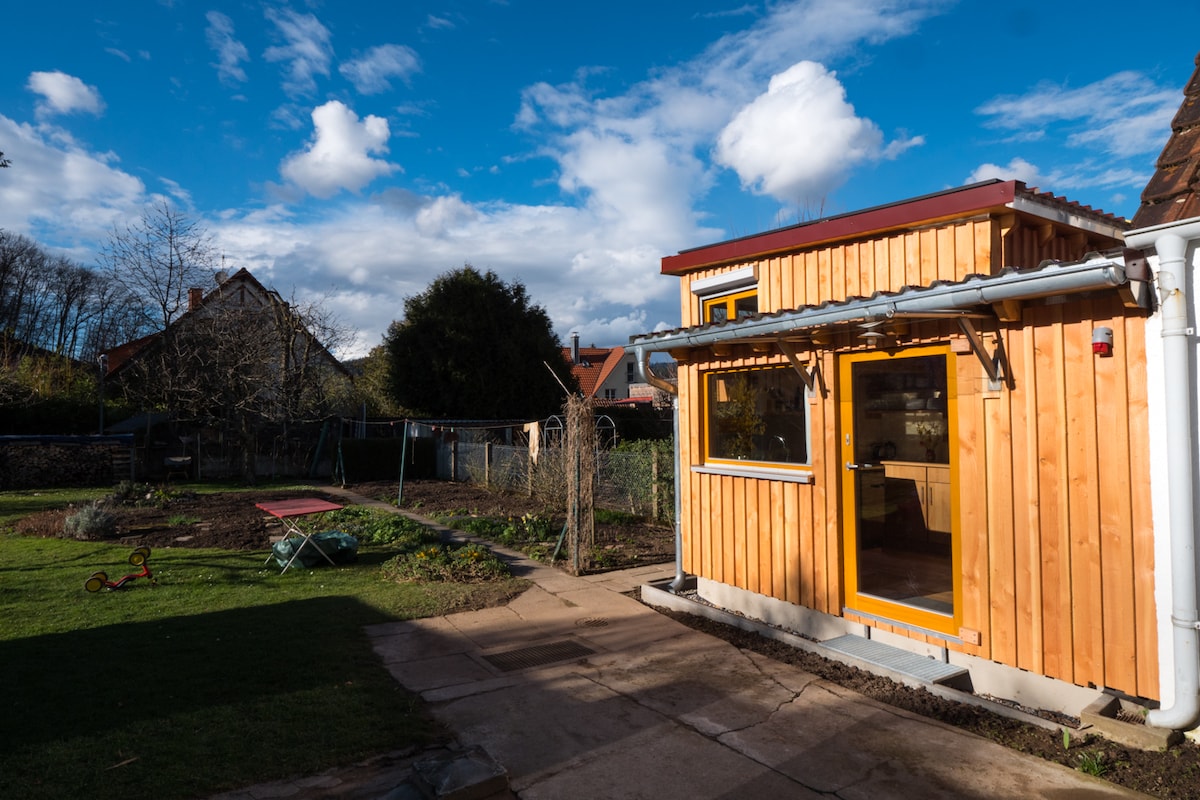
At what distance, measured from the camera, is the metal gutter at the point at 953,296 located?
381cm

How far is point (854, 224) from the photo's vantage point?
18.6 ft

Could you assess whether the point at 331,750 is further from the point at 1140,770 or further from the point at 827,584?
the point at 1140,770

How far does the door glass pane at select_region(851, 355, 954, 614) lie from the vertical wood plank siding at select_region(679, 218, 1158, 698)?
214mm

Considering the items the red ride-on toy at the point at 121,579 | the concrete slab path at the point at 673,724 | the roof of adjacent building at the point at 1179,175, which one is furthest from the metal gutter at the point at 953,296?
the red ride-on toy at the point at 121,579

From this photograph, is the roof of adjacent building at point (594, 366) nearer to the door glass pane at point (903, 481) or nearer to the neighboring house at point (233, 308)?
the neighboring house at point (233, 308)

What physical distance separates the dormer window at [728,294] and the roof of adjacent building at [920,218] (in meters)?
0.16

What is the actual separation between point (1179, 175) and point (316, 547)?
9.30 metres

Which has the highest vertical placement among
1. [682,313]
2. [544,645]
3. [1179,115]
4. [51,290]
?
[51,290]

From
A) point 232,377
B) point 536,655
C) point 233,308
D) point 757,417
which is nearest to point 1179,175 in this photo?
point 757,417

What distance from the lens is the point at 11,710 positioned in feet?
14.8

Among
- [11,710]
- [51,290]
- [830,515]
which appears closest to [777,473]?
[830,515]

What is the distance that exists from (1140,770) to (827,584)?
2355mm

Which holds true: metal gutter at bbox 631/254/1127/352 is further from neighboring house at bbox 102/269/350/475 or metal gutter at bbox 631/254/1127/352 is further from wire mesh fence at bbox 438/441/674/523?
neighboring house at bbox 102/269/350/475

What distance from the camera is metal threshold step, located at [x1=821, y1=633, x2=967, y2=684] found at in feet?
15.8
